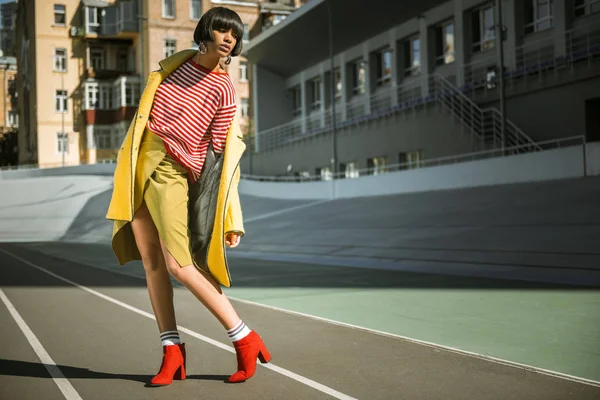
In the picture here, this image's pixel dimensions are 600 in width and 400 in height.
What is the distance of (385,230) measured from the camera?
23.8 metres

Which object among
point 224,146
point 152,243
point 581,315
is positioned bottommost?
point 581,315

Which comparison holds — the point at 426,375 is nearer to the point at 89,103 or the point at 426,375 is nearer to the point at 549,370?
the point at 549,370

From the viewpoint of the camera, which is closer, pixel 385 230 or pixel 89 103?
pixel 385 230

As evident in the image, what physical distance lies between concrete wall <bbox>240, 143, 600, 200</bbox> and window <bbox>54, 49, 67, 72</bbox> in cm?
4802

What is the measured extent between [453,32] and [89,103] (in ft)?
151

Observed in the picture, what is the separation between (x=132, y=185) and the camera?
528 centimetres

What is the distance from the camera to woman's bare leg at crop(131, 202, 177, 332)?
214 inches

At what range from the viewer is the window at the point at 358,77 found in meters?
53.1

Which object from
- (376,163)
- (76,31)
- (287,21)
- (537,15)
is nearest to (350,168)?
(376,163)

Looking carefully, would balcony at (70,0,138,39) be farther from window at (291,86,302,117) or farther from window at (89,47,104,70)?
window at (291,86,302,117)

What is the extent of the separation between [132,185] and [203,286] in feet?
2.45

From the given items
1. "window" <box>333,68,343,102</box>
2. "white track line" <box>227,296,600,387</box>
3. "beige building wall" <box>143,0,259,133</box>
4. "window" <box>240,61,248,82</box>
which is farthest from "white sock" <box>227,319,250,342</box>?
"window" <box>240,61,248,82</box>

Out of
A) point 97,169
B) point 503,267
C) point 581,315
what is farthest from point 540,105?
point 97,169

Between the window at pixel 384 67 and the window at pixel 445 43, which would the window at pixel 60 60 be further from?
the window at pixel 445 43
